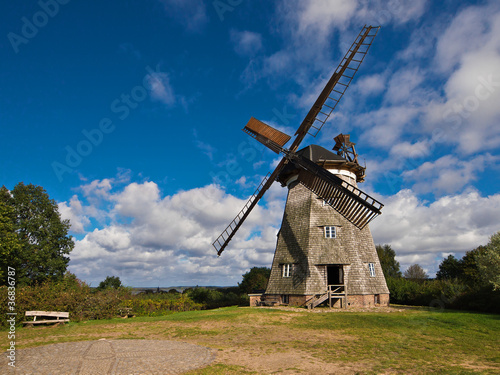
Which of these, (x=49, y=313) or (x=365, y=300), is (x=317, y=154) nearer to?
(x=365, y=300)

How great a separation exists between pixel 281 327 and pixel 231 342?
4.10 m

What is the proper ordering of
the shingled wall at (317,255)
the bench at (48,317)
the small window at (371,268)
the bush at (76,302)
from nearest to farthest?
the bench at (48,317)
the bush at (76,302)
the shingled wall at (317,255)
the small window at (371,268)

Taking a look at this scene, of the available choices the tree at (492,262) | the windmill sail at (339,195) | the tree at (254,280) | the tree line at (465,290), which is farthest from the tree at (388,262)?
the windmill sail at (339,195)

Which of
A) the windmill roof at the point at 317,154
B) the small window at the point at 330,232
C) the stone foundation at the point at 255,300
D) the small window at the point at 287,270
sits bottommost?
the stone foundation at the point at 255,300

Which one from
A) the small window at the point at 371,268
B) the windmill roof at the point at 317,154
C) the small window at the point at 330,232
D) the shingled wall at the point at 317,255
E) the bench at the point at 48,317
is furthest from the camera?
the windmill roof at the point at 317,154

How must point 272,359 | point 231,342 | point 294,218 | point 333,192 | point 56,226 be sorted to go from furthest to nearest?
1. point 56,226
2. point 294,218
3. point 333,192
4. point 231,342
5. point 272,359

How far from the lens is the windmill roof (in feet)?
82.1

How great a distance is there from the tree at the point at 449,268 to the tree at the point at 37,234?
60.5 metres

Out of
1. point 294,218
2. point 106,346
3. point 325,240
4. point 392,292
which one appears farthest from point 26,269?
point 392,292

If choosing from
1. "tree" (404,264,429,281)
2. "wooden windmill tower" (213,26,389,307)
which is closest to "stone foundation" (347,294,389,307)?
"wooden windmill tower" (213,26,389,307)

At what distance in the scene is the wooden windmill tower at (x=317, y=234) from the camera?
71.3ft

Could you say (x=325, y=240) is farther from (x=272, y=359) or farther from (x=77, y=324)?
(x=77, y=324)

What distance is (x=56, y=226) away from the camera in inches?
1188

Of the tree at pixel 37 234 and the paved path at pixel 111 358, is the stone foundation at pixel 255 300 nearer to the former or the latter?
the paved path at pixel 111 358
